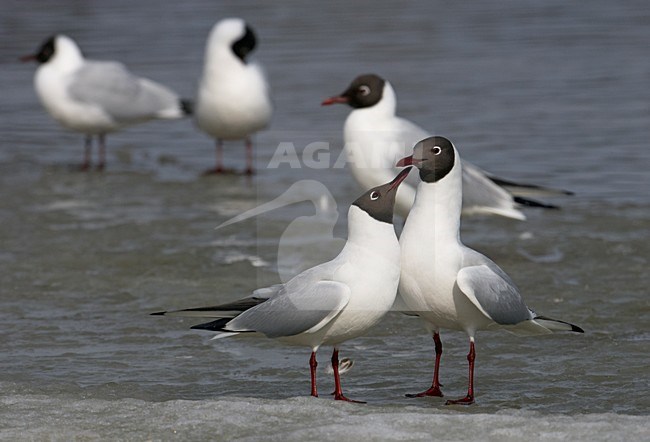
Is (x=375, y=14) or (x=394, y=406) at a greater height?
(x=375, y=14)

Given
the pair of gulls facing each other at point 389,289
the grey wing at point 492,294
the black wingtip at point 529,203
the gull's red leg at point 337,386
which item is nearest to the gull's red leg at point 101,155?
the black wingtip at point 529,203

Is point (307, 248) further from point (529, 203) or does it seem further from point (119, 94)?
point (119, 94)

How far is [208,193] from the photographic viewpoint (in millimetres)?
9711

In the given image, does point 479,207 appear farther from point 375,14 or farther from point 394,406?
point 375,14

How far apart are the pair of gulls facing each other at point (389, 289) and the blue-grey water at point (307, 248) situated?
29 centimetres

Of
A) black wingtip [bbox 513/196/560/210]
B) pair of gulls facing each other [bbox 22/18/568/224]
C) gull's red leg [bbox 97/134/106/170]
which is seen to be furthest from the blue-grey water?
pair of gulls facing each other [bbox 22/18/568/224]

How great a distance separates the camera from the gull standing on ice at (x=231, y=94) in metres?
10.5

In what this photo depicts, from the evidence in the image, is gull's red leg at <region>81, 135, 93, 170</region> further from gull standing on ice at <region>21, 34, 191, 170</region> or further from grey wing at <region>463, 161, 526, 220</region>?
grey wing at <region>463, 161, 526, 220</region>

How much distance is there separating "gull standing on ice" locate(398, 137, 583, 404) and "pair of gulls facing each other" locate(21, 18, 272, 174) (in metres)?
5.29

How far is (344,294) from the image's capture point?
15.6 feet

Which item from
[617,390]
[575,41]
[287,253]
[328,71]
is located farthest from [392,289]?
[575,41]

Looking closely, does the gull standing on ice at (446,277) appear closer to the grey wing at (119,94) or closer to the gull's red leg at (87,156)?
the gull's red leg at (87,156)

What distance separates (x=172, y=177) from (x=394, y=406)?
221 inches

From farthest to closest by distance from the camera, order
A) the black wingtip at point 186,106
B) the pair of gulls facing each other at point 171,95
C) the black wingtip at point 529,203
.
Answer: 1. the black wingtip at point 186,106
2. the pair of gulls facing each other at point 171,95
3. the black wingtip at point 529,203
